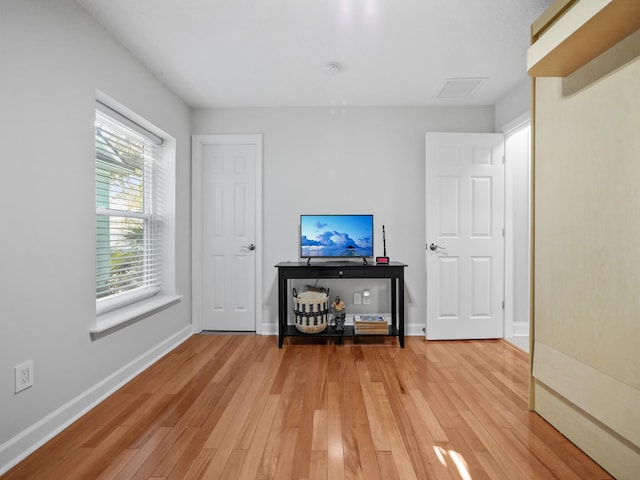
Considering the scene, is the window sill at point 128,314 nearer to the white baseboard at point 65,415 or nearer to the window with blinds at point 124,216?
the window with blinds at point 124,216

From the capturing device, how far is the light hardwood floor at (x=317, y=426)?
57.3 inches

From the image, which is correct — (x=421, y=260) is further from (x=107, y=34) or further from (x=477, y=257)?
(x=107, y=34)

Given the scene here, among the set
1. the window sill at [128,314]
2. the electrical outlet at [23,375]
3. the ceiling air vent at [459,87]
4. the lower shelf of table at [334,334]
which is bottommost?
the lower shelf of table at [334,334]

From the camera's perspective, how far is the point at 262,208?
3.52 m

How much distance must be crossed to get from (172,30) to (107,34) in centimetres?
43

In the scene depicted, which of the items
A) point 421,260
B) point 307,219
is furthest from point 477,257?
point 307,219

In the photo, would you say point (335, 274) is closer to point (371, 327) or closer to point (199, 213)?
point (371, 327)

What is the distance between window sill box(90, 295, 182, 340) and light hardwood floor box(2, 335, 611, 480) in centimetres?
42

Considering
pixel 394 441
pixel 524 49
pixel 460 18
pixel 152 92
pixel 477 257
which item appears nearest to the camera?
pixel 394 441

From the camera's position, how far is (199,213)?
3.53m

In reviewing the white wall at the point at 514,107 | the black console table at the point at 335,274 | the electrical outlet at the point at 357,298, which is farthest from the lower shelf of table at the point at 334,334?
the white wall at the point at 514,107

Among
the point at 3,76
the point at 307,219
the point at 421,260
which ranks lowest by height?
the point at 421,260

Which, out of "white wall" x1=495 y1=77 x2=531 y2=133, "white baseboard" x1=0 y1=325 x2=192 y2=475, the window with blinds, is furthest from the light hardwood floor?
"white wall" x1=495 y1=77 x2=531 y2=133

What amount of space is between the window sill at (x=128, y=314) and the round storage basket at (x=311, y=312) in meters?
1.16
